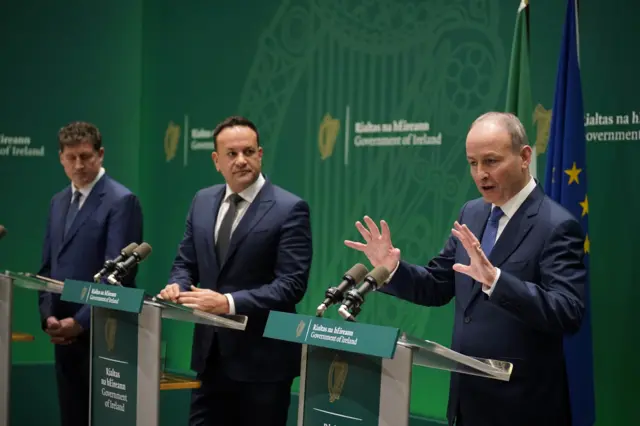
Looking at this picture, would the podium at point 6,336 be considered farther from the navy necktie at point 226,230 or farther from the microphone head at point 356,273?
the microphone head at point 356,273

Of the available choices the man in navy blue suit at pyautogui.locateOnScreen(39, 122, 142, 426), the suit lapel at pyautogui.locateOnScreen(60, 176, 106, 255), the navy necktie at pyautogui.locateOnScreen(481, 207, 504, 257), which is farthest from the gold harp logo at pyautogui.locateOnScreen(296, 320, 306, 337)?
the suit lapel at pyautogui.locateOnScreen(60, 176, 106, 255)

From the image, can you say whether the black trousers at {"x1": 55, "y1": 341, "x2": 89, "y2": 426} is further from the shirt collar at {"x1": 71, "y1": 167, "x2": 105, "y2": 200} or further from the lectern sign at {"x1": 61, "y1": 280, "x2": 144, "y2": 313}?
the lectern sign at {"x1": 61, "y1": 280, "x2": 144, "y2": 313}

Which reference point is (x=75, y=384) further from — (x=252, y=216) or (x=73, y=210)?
(x=252, y=216)

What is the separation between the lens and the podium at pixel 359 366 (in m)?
2.69

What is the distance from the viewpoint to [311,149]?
682 cm

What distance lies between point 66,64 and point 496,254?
519cm

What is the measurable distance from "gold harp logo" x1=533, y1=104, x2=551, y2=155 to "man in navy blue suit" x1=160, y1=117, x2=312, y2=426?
170cm

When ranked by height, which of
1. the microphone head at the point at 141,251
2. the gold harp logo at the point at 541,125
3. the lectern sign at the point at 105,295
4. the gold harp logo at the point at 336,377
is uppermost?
the gold harp logo at the point at 541,125

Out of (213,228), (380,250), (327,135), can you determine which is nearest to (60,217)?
(213,228)

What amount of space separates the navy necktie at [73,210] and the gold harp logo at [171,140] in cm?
264

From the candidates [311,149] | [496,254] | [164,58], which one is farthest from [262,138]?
[496,254]

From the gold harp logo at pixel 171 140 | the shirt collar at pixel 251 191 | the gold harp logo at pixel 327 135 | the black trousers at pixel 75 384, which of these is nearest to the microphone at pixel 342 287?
the shirt collar at pixel 251 191

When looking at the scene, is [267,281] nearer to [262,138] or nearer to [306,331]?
[306,331]

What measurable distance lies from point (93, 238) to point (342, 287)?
97.8 inches
